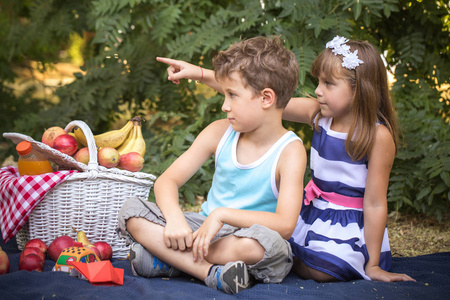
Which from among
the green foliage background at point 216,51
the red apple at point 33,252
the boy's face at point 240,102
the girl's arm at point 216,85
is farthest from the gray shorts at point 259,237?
the green foliage background at point 216,51

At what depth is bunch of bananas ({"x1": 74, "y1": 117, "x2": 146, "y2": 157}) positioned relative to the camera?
273cm

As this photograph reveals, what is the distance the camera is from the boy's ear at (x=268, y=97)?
2141mm

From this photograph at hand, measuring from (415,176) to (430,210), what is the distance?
268mm

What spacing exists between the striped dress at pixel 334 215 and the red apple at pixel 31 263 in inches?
47.4

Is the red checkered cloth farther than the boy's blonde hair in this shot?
Yes

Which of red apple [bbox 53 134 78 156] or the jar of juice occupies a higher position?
red apple [bbox 53 134 78 156]

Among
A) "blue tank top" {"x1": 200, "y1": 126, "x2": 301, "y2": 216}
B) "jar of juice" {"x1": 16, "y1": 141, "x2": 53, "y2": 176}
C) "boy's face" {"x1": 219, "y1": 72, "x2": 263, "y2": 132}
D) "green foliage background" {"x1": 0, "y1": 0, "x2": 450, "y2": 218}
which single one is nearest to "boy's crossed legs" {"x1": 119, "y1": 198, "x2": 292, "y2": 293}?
"blue tank top" {"x1": 200, "y1": 126, "x2": 301, "y2": 216}

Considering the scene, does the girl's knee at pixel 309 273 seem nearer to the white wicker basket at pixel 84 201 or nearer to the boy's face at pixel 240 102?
the boy's face at pixel 240 102

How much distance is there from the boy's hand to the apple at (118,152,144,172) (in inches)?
27.8

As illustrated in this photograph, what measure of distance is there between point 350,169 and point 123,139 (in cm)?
133

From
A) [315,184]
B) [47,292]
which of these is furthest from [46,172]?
[315,184]

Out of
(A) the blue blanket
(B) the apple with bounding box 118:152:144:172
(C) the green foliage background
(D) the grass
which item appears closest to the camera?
(A) the blue blanket

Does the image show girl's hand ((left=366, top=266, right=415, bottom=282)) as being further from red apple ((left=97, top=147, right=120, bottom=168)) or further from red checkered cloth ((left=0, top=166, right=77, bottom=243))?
red checkered cloth ((left=0, top=166, right=77, bottom=243))

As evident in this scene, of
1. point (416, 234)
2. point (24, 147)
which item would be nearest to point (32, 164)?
point (24, 147)
